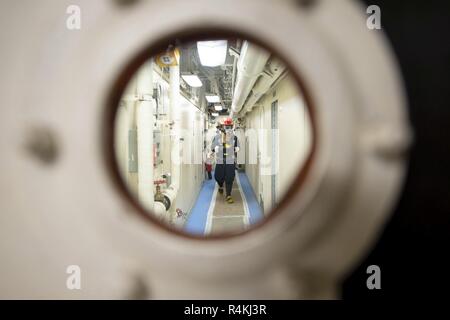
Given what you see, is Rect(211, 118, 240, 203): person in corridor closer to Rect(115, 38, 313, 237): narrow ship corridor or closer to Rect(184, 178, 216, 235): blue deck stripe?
Rect(115, 38, 313, 237): narrow ship corridor

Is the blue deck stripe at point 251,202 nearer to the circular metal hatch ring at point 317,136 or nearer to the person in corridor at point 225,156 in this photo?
the person in corridor at point 225,156

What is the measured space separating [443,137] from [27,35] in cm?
66

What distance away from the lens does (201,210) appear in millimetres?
4684

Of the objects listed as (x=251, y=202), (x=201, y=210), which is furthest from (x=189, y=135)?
(x=251, y=202)

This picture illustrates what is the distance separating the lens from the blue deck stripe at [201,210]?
378 centimetres

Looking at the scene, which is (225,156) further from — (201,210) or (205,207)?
(201,210)

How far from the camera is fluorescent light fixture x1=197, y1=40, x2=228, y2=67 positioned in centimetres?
215

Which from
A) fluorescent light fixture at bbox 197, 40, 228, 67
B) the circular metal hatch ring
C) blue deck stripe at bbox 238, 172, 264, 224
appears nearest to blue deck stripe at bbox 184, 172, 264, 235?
blue deck stripe at bbox 238, 172, 264, 224

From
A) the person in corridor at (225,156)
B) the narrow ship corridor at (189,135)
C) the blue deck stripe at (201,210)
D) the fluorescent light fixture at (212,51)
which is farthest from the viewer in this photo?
the person in corridor at (225,156)

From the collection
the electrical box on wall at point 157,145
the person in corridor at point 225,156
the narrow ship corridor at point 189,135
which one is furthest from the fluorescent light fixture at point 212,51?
the person in corridor at point 225,156

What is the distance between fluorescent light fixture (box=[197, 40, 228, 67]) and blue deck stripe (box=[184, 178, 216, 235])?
1395 mm

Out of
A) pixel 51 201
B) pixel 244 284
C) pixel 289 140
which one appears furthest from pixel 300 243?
pixel 289 140

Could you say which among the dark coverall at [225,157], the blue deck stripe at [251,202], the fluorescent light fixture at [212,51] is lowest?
the blue deck stripe at [251,202]

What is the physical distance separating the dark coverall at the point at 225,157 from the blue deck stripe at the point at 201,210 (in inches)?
16.7
